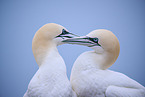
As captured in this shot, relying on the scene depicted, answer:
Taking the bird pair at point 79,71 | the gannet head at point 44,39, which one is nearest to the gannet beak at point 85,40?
the bird pair at point 79,71

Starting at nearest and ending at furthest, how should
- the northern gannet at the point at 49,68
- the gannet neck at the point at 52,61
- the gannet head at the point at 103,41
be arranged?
the northern gannet at the point at 49,68 → the gannet neck at the point at 52,61 → the gannet head at the point at 103,41

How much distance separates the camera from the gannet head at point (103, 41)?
5.56 ft

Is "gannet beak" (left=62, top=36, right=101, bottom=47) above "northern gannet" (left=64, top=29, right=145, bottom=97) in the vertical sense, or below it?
above

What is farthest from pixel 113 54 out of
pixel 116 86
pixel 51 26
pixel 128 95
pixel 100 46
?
pixel 51 26

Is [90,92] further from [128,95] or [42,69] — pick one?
[42,69]

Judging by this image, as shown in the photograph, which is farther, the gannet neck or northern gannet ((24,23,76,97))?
the gannet neck

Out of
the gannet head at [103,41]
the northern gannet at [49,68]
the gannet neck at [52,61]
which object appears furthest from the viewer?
the gannet head at [103,41]

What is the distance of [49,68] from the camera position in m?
1.51

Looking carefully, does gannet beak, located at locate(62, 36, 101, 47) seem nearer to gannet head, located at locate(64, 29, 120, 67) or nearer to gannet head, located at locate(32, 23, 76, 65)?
gannet head, located at locate(64, 29, 120, 67)

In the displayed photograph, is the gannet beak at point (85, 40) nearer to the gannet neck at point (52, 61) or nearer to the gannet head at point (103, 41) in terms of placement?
the gannet head at point (103, 41)

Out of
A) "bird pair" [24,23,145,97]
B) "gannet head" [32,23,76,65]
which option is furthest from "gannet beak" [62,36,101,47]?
"gannet head" [32,23,76,65]

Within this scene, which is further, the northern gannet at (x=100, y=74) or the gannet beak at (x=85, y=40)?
the gannet beak at (x=85, y=40)

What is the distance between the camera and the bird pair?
1.44m

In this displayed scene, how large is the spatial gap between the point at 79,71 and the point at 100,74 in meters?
0.27
